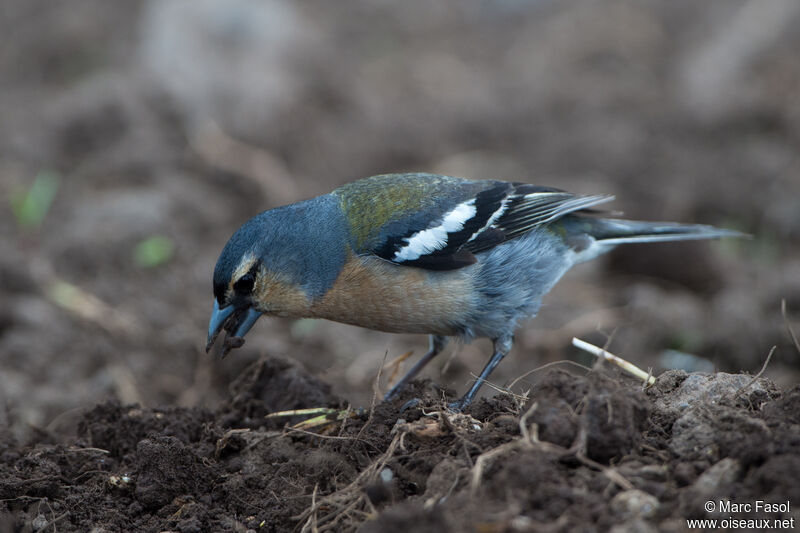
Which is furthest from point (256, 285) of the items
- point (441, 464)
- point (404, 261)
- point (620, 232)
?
point (620, 232)

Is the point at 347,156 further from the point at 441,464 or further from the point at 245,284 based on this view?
the point at 441,464

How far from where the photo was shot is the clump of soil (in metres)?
2.91

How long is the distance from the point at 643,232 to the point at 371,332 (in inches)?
102

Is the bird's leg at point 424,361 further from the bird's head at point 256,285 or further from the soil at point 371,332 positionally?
the bird's head at point 256,285

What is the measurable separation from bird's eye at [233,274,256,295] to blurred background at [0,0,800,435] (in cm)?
134

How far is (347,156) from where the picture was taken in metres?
9.83

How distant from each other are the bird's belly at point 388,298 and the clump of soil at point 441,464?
0.42 m

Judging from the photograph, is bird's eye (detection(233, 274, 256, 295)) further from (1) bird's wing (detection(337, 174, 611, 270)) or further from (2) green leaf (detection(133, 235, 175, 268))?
(2) green leaf (detection(133, 235, 175, 268))

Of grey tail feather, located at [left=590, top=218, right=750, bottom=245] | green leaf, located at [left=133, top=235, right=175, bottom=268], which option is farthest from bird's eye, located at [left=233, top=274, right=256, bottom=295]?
green leaf, located at [left=133, top=235, right=175, bottom=268]

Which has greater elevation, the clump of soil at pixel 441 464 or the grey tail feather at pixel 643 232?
the grey tail feather at pixel 643 232

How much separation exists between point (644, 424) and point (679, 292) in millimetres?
4641

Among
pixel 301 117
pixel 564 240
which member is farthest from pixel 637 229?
pixel 301 117

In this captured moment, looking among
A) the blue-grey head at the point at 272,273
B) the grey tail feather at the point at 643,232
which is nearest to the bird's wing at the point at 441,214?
the blue-grey head at the point at 272,273

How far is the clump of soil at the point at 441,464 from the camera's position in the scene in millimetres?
2914
